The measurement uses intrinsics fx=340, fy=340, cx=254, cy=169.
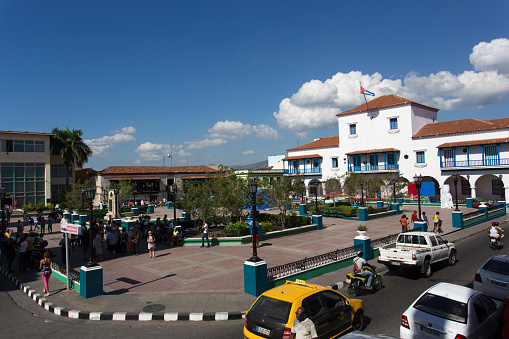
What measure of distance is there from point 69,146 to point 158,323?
45211 mm

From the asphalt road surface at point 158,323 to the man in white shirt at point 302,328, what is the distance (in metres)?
2.50

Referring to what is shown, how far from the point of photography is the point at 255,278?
10227 millimetres

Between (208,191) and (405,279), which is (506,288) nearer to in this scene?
(405,279)

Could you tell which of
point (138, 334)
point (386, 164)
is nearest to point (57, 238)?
point (138, 334)

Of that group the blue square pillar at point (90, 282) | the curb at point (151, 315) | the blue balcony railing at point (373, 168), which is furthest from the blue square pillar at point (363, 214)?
the blue square pillar at point (90, 282)

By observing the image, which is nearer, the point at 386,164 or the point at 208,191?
the point at 208,191

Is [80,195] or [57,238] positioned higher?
[80,195]

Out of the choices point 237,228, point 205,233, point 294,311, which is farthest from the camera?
point 237,228

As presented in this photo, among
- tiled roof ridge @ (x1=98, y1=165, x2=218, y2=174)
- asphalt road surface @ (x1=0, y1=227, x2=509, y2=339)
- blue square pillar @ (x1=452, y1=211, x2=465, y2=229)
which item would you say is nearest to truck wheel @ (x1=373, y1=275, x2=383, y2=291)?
asphalt road surface @ (x1=0, y1=227, x2=509, y2=339)

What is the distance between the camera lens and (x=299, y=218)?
24.6 m

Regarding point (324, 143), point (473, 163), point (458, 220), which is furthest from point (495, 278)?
point (324, 143)

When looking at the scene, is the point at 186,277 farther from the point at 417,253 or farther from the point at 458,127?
Answer: the point at 458,127

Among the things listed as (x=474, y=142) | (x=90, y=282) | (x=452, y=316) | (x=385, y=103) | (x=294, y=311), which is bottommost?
(x=90, y=282)

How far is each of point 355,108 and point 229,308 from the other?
156 ft
